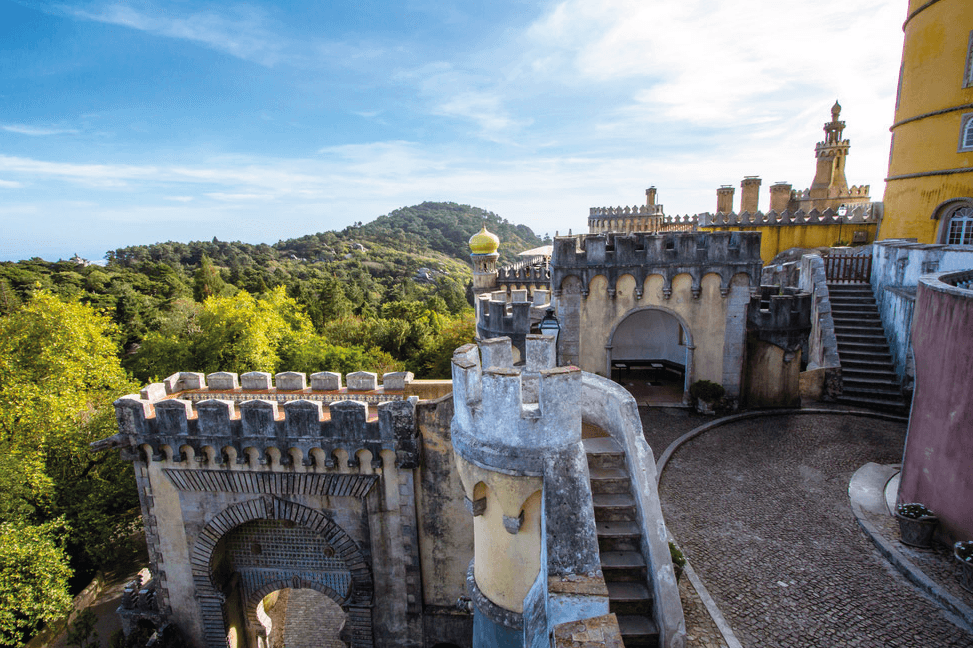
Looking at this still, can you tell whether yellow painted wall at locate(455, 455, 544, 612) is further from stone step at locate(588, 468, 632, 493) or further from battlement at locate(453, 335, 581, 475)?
stone step at locate(588, 468, 632, 493)

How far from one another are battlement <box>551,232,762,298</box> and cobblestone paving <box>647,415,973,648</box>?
16.4 feet

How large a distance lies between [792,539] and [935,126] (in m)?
21.5

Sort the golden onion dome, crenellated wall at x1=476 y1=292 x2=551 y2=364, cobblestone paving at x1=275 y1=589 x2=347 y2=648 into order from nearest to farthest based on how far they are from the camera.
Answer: cobblestone paving at x1=275 y1=589 x2=347 y2=648 < crenellated wall at x1=476 y1=292 x2=551 y2=364 < the golden onion dome

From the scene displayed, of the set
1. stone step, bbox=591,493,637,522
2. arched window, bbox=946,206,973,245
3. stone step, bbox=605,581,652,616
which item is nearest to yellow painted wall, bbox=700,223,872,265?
arched window, bbox=946,206,973,245

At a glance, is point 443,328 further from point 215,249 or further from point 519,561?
point 215,249

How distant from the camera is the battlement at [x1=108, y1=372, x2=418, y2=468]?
10664mm

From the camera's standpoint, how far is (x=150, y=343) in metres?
26.0

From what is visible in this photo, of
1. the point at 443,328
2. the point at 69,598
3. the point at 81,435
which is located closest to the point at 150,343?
the point at 81,435

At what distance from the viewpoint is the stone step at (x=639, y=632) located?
507cm

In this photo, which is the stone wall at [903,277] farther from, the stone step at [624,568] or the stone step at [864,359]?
the stone step at [624,568]

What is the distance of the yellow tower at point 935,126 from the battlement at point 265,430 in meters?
24.1

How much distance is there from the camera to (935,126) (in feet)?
68.7

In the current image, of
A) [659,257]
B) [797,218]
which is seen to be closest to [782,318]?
[659,257]

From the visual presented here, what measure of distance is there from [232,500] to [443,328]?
2667cm
